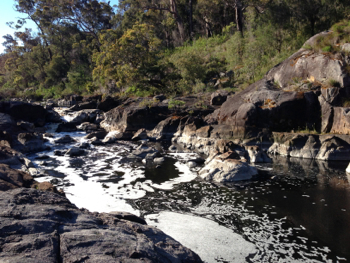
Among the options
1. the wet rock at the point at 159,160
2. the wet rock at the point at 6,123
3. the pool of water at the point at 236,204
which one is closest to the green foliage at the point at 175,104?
the wet rock at the point at 159,160

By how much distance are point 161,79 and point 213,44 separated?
9.54 metres

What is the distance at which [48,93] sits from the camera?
38844 millimetres

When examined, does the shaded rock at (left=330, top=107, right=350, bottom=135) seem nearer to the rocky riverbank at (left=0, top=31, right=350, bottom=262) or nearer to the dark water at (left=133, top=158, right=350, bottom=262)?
the rocky riverbank at (left=0, top=31, right=350, bottom=262)

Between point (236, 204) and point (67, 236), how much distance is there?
450 cm

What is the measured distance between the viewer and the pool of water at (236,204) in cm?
494

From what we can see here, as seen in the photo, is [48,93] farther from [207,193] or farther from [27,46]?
[207,193]

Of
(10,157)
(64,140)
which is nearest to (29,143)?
(64,140)

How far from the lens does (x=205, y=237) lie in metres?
5.32

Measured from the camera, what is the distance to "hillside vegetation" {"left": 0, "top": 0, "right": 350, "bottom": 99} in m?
19.7

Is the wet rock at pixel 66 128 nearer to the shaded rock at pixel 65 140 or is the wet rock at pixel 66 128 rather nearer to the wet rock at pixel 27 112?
the wet rock at pixel 27 112

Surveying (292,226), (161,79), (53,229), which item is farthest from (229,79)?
(53,229)

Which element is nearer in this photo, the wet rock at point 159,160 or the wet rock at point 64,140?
the wet rock at point 159,160

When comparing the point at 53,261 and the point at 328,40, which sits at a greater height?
the point at 328,40

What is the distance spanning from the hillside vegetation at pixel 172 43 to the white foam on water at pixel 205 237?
11.7 metres
